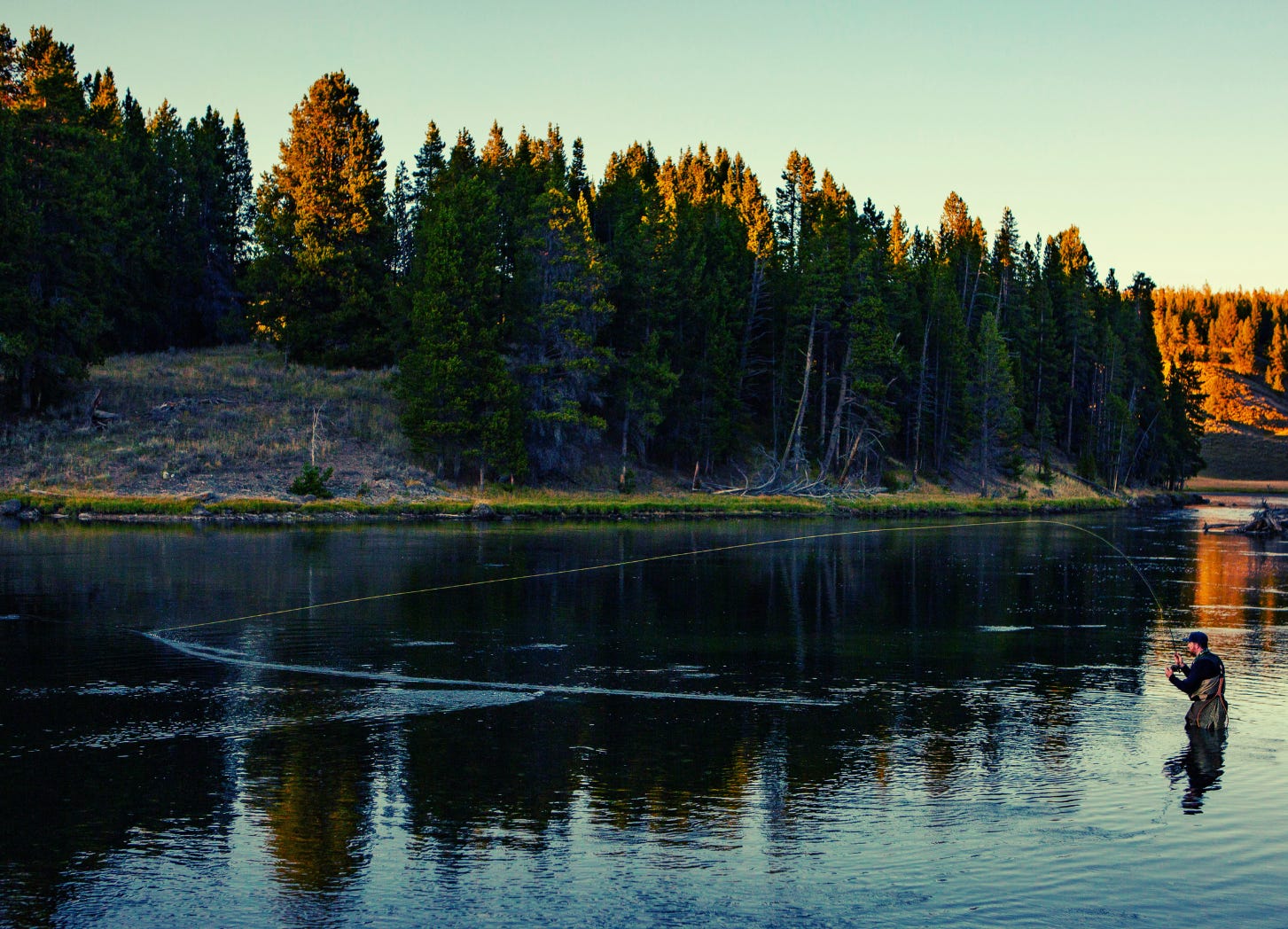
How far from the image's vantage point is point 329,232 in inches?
2906

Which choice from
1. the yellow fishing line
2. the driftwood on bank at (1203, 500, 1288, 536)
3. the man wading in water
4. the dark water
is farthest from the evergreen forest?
the man wading in water

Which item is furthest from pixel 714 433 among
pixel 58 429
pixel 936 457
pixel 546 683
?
pixel 546 683

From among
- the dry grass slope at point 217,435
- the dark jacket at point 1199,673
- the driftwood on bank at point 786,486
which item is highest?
the dry grass slope at point 217,435

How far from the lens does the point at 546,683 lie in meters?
19.0

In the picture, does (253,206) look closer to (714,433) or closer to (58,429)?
(58,429)

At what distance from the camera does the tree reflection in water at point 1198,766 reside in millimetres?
13398

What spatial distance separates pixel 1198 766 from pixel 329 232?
6746 centimetres

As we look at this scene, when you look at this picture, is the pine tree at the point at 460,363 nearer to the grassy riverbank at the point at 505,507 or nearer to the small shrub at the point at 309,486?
the grassy riverbank at the point at 505,507

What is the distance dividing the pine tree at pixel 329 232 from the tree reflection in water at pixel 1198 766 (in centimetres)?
6248

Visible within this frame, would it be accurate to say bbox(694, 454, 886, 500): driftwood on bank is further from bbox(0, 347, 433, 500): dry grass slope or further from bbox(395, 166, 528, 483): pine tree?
bbox(0, 347, 433, 500): dry grass slope

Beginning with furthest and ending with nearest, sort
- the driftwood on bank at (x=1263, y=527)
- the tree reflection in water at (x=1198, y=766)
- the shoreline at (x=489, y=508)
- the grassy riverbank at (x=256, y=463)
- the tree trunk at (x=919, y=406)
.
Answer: the tree trunk at (x=919, y=406), the driftwood on bank at (x=1263, y=527), the grassy riverbank at (x=256, y=463), the shoreline at (x=489, y=508), the tree reflection in water at (x=1198, y=766)

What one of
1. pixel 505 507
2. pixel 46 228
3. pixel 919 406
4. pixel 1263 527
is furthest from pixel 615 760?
pixel 919 406

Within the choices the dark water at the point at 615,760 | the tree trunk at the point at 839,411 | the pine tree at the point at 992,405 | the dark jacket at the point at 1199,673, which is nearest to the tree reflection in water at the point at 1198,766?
the dark water at the point at 615,760

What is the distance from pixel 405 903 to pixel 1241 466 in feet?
701
